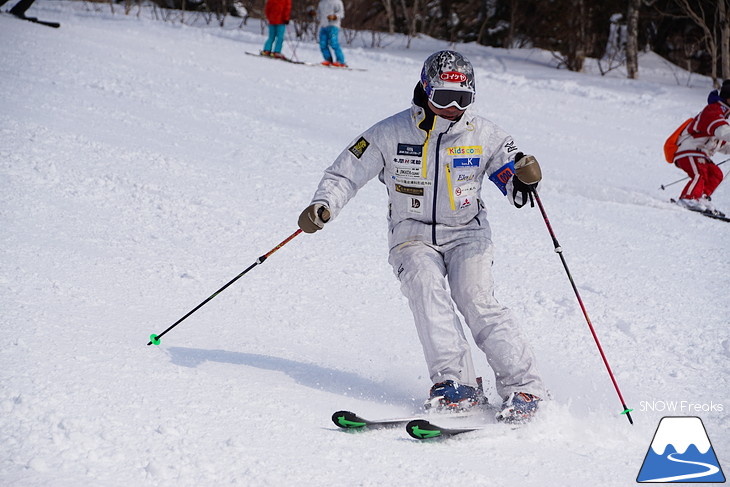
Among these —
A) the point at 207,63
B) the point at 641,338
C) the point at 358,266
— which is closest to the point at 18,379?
→ the point at 358,266

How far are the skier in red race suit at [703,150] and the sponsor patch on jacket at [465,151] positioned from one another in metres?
4.93

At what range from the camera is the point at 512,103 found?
1253cm

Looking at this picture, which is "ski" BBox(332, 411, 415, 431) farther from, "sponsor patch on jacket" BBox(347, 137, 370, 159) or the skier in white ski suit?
"sponsor patch on jacket" BBox(347, 137, 370, 159)

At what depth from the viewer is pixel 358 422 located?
2.92 meters

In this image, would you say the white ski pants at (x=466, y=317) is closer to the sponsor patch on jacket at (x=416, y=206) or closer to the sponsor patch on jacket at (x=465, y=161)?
the sponsor patch on jacket at (x=416, y=206)

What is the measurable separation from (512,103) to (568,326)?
848cm

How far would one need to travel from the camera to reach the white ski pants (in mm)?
3248

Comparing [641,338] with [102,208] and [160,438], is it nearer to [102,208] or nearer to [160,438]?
[160,438]

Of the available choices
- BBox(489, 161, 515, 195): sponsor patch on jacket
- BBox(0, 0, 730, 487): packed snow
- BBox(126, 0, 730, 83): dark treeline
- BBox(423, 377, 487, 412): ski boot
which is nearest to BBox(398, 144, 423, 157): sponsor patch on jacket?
BBox(489, 161, 515, 195): sponsor patch on jacket

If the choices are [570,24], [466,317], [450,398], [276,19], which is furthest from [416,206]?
[570,24]

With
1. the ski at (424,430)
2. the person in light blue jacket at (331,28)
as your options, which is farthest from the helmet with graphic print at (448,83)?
the person in light blue jacket at (331,28)

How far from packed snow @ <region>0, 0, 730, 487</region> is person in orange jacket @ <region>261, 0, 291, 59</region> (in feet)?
13.9

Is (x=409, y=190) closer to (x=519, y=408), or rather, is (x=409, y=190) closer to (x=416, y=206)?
(x=416, y=206)

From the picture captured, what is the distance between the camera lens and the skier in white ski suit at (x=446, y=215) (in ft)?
10.7
